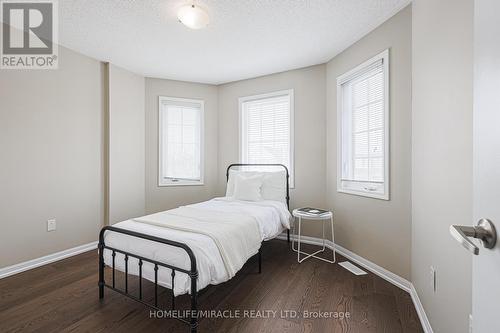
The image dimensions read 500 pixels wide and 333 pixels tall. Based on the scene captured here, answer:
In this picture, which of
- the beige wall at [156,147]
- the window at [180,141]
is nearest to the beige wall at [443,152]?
the beige wall at [156,147]

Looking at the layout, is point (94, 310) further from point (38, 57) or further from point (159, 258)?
point (38, 57)

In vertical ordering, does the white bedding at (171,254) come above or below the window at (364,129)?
below

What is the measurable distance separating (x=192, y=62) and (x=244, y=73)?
0.81 metres

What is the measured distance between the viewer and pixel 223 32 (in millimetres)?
2566

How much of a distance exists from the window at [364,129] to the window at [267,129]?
778mm

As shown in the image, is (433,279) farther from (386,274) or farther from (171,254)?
(171,254)

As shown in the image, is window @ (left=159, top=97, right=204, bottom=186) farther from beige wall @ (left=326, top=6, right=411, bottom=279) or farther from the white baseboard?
beige wall @ (left=326, top=6, right=411, bottom=279)

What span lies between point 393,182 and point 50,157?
148 inches

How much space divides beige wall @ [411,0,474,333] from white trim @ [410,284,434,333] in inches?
2.4

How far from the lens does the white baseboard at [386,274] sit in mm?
1748

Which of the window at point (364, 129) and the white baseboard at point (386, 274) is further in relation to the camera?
the window at point (364, 129)

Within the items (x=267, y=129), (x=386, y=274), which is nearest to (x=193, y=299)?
(x=386, y=274)

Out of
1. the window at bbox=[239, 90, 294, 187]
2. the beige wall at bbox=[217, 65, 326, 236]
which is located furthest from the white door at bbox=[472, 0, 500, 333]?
the window at bbox=[239, 90, 294, 187]

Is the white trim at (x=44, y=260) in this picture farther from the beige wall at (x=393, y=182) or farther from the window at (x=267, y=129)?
the beige wall at (x=393, y=182)
